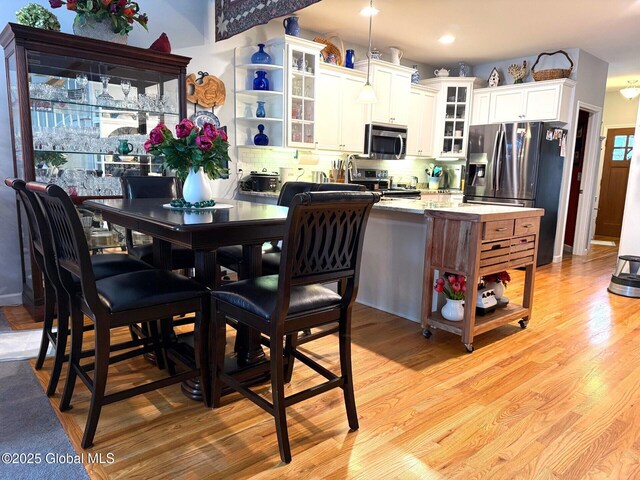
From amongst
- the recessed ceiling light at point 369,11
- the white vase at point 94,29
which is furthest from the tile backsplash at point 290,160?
the white vase at point 94,29

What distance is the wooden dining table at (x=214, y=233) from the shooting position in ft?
5.65

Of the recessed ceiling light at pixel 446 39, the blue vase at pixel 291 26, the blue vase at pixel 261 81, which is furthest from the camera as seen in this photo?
the recessed ceiling light at pixel 446 39

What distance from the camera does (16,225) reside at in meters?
3.37

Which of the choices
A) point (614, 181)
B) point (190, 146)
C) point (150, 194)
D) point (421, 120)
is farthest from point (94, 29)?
point (614, 181)

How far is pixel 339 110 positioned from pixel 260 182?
1.29m

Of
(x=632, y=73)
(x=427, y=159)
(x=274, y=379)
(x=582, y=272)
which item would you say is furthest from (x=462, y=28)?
(x=274, y=379)

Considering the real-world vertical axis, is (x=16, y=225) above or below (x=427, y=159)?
below

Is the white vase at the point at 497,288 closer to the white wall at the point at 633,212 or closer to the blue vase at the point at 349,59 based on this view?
the white wall at the point at 633,212

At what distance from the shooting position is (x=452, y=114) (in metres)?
6.21

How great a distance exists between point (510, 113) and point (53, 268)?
18.2ft

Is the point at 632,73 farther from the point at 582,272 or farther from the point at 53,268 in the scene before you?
the point at 53,268

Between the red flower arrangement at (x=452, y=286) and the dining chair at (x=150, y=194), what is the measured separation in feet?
5.25

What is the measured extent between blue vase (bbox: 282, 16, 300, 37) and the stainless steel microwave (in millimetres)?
1409

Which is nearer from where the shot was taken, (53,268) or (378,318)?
(53,268)
